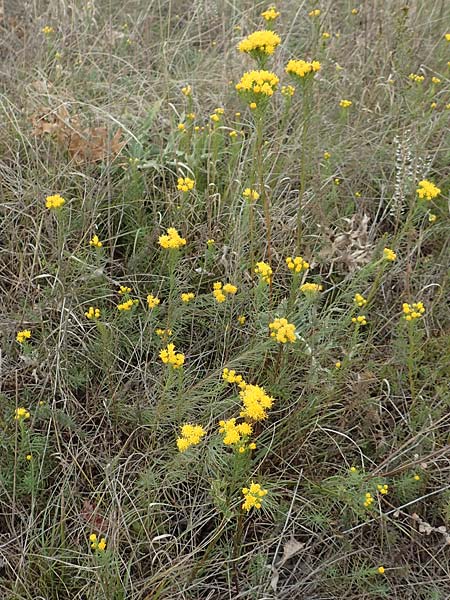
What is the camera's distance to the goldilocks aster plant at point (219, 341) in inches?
67.4

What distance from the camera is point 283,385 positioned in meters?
1.94

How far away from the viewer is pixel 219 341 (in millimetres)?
2137

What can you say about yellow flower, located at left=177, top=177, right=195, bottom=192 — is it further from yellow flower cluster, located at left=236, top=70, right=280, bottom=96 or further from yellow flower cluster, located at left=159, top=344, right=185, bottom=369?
yellow flower cluster, located at left=159, top=344, right=185, bottom=369

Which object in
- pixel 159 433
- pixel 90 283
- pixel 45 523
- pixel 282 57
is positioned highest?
pixel 282 57

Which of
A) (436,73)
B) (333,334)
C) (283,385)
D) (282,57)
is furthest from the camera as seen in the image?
(282,57)

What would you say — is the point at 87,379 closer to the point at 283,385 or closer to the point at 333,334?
the point at 283,385

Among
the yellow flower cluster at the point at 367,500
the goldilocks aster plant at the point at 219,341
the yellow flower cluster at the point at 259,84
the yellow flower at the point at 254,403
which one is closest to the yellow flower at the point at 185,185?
the goldilocks aster plant at the point at 219,341

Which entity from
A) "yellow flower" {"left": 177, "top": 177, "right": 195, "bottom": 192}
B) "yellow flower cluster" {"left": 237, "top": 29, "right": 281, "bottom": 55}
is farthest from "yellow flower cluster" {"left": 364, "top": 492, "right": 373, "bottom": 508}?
"yellow flower cluster" {"left": 237, "top": 29, "right": 281, "bottom": 55}

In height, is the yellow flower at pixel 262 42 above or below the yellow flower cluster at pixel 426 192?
above

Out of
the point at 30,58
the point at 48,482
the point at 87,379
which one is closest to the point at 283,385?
the point at 87,379

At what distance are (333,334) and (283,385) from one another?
1.12 ft

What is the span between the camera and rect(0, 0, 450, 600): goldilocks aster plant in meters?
1.71

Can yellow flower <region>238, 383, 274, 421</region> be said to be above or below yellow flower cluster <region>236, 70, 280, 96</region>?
below

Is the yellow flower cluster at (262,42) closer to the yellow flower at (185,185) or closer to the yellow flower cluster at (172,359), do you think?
the yellow flower at (185,185)
